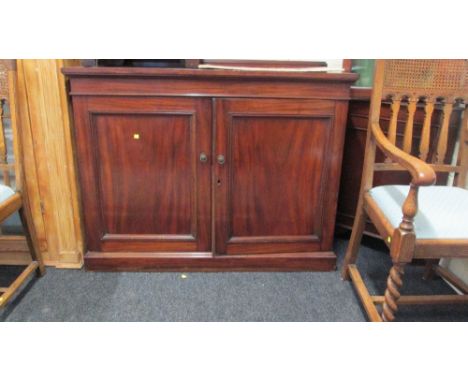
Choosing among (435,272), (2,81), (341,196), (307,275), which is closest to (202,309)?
(307,275)

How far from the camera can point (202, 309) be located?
4.54 feet

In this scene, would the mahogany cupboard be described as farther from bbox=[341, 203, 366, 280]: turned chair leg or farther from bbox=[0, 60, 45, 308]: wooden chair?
bbox=[0, 60, 45, 308]: wooden chair

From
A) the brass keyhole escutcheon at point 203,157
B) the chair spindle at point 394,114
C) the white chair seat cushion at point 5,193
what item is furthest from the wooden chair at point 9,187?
the chair spindle at point 394,114

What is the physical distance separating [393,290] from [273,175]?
2.05 feet

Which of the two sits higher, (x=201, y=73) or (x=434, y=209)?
(x=201, y=73)

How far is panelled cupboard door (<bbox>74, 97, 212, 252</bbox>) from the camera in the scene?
140 cm

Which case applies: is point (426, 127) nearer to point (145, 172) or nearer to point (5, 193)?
point (145, 172)

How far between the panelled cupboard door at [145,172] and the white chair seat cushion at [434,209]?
2.22 feet

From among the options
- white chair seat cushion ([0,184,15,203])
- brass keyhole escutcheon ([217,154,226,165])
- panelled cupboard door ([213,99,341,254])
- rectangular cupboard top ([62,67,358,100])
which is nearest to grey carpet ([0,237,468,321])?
panelled cupboard door ([213,99,341,254])

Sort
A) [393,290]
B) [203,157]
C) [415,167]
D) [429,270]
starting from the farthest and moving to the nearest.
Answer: [429,270]
[203,157]
[393,290]
[415,167]

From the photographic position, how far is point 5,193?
1.34 meters

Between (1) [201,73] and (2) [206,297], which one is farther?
(2) [206,297]

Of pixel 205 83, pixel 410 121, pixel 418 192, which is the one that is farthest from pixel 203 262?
pixel 410 121

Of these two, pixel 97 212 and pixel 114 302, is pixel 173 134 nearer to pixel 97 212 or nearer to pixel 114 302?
pixel 97 212
